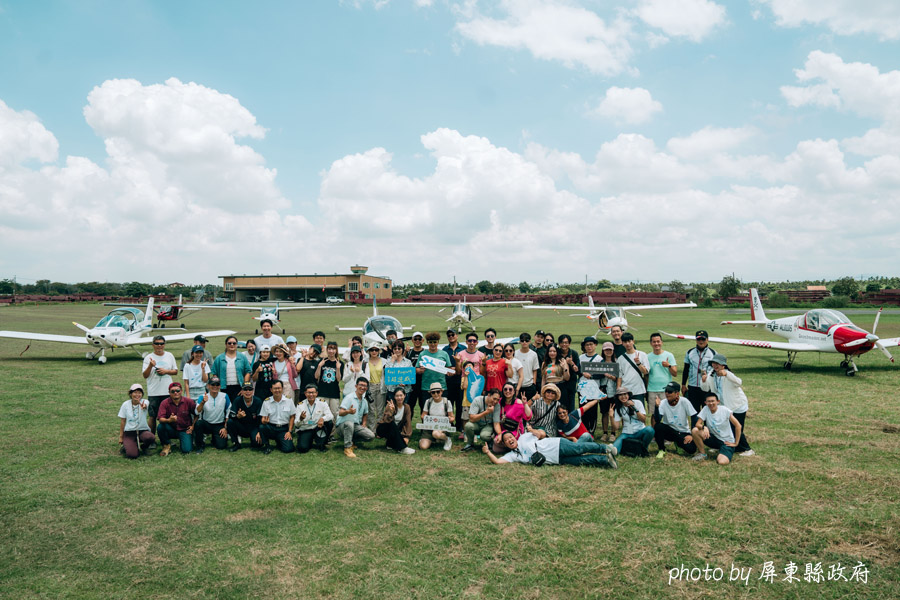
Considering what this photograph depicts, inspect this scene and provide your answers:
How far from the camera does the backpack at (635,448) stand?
6707mm

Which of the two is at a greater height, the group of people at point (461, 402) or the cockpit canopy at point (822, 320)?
the cockpit canopy at point (822, 320)

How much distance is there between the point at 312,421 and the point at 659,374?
17.3 feet

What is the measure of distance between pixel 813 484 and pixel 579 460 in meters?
2.68

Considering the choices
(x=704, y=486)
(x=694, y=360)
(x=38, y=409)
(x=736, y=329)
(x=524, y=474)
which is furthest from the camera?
(x=736, y=329)

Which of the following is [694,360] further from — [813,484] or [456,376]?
[456,376]

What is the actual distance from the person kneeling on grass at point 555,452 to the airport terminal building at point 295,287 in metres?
78.6

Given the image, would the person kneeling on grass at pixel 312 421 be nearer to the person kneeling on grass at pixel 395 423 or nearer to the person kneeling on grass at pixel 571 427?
the person kneeling on grass at pixel 395 423

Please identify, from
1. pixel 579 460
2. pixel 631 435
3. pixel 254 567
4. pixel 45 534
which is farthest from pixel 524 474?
pixel 45 534

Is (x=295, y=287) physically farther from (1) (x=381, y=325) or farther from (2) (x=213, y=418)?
(2) (x=213, y=418)

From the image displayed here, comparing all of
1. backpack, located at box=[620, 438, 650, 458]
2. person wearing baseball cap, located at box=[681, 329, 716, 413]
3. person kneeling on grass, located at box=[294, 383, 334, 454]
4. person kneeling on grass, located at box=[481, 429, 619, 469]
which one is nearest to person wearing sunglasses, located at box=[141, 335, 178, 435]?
person kneeling on grass, located at box=[294, 383, 334, 454]

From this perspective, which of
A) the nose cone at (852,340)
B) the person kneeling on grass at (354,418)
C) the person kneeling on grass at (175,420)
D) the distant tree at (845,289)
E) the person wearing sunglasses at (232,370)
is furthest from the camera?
the distant tree at (845,289)

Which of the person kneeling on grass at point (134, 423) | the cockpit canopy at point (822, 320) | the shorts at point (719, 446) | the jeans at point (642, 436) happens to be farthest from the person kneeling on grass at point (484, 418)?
the cockpit canopy at point (822, 320)

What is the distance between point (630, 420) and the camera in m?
6.88

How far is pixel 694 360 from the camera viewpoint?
7414 mm
